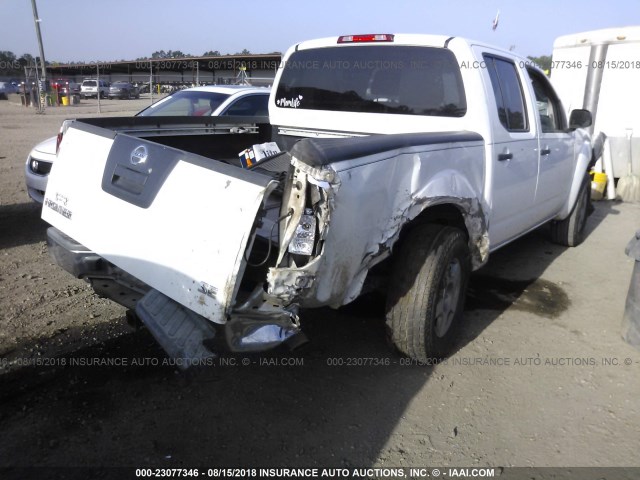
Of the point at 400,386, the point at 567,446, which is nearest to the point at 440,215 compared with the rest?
the point at 400,386

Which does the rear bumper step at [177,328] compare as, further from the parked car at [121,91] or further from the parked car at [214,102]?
the parked car at [121,91]

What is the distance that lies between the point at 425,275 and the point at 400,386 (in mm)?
726

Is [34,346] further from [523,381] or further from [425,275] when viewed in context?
[523,381]

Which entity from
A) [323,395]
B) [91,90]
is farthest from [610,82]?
[91,90]

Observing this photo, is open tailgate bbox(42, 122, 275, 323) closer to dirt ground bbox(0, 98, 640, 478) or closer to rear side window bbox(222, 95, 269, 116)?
dirt ground bbox(0, 98, 640, 478)

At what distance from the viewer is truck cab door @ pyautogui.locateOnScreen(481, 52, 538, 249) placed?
3809 mm

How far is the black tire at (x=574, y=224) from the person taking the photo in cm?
612

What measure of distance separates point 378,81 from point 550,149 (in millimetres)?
1903

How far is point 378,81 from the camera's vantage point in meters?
4.04

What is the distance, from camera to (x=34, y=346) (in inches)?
136

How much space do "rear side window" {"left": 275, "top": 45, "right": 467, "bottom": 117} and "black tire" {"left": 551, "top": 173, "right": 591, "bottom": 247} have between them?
3128 mm

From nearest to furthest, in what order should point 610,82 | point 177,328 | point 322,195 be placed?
point 322,195
point 177,328
point 610,82

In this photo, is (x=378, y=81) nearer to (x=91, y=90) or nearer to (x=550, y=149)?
(x=550, y=149)

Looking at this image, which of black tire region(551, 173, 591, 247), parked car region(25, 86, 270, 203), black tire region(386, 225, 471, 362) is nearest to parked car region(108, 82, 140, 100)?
parked car region(25, 86, 270, 203)
